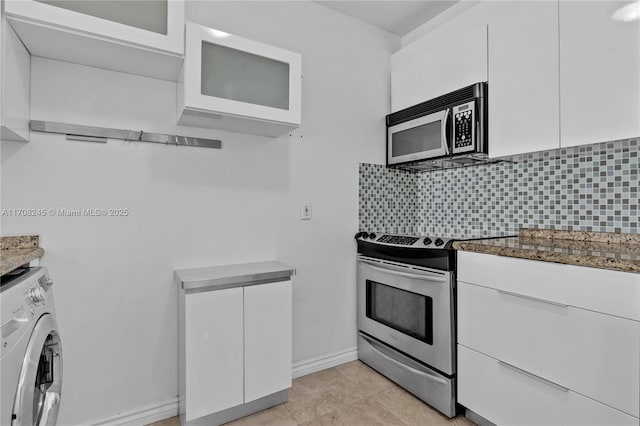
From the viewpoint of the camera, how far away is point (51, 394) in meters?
1.25

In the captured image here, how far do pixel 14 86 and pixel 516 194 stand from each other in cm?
264

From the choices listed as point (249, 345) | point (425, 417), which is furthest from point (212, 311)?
point (425, 417)

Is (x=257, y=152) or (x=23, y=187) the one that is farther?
(x=257, y=152)

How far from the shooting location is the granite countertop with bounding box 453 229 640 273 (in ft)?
3.93

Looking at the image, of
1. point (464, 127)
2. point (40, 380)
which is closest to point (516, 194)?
point (464, 127)

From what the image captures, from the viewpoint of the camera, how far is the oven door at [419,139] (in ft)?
6.80

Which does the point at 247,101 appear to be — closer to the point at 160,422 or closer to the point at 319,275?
the point at 319,275

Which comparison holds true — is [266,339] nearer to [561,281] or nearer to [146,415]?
[146,415]

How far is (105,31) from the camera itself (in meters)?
1.30

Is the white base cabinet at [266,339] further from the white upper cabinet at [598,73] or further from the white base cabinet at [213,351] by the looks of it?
the white upper cabinet at [598,73]

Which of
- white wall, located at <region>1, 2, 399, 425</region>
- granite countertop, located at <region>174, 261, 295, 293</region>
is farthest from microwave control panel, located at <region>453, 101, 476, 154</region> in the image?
granite countertop, located at <region>174, 261, 295, 293</region>

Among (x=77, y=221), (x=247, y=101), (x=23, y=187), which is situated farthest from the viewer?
(x=247, y=101)

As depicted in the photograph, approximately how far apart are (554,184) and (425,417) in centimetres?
153

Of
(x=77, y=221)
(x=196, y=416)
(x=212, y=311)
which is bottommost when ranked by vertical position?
(x=196, y=416)
